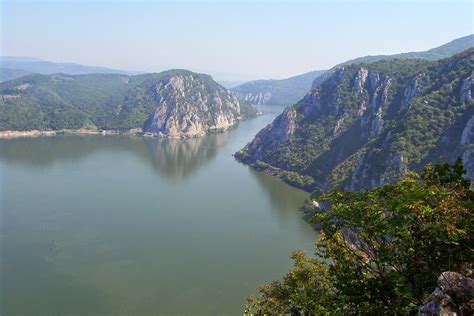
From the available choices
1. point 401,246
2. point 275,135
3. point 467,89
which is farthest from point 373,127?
point 401,246

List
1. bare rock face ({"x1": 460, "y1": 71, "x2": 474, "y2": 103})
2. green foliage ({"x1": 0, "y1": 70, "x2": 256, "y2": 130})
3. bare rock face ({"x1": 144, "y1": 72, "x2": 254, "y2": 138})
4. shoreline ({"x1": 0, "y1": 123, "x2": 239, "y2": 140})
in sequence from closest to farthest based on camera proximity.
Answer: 1. bare rock face ({"x1": 460, "y1": 71, "x2": 474, "y2": 103})
2. shoreline ({"x1": 0, "y1": 123, "x2": 239, "y2": 140})
3. bare rock face ({"x1": 144, "y1": 72, "x2": 254, "y2": 138})
4. green foliage ({"x1": 0, "y1": 70, "x2": 256, "y2": 130})

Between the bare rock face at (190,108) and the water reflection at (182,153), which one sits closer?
the water reflection at (182,153)

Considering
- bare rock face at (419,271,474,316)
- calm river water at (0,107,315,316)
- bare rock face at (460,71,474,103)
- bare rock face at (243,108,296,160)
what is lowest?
calm river water at (0,107,315,316)

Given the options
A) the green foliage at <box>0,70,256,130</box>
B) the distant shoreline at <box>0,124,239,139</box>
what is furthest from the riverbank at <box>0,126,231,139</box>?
the green foliage at <box>0,70,256,130</box>

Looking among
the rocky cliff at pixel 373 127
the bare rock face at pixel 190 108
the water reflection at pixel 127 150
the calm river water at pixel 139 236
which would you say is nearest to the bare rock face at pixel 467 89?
the rocky cliff at pixel 373 127

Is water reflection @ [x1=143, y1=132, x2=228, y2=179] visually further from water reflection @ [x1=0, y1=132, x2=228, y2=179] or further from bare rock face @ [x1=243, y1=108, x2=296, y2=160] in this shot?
bare rock face @ [x1=243, y1=108, x2=296, y2=160]

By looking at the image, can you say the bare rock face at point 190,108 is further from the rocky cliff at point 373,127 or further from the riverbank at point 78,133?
the rocky cliff at point 373,127

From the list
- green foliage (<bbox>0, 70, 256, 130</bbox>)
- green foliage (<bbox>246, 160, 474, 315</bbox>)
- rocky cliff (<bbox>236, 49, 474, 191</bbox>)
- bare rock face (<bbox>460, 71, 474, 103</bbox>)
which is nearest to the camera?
green foliage (<bbox>246, 160, 474, 315</bbox>)
